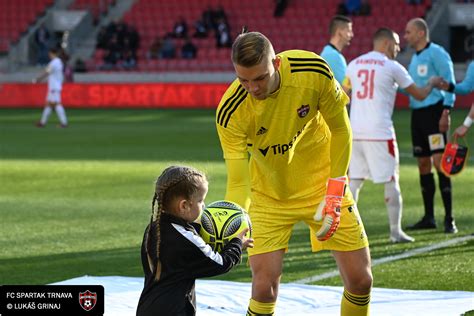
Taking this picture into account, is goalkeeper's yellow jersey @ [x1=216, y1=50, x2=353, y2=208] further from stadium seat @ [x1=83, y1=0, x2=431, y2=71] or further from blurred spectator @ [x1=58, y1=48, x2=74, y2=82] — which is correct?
blurred spectator @ [x1=58, y1=48, x2=74, y2=82]

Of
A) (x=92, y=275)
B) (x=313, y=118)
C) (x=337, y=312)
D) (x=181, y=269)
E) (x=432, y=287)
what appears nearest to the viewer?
(x=181, y=269)

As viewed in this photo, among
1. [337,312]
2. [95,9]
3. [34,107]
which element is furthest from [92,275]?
[95,9]

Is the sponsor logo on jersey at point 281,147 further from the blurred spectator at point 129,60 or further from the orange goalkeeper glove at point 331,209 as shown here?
the blurred spectator at point 129,60

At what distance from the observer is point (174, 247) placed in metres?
5.52

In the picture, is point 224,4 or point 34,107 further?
point 224,4

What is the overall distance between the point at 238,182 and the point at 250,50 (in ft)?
2.59

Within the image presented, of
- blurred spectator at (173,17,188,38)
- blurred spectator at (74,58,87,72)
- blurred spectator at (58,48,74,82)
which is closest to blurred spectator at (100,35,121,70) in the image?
blurred spectator at (74,58,87,72)

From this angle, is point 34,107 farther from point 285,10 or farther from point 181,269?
point 181,269

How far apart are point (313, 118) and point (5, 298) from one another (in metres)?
2.08

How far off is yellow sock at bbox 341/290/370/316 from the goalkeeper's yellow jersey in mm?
591

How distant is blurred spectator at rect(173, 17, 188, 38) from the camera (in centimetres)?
A: 4053

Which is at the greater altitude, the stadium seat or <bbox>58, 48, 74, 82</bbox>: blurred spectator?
the stadium seat

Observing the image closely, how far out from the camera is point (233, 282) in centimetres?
938

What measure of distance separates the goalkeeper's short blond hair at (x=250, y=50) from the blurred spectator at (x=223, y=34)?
34.0m
